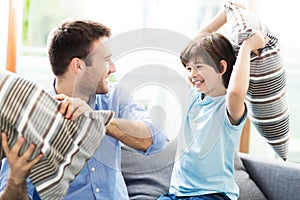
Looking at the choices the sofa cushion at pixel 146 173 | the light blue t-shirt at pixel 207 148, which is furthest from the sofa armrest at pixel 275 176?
the light blue t-shirt at pixel 207 148

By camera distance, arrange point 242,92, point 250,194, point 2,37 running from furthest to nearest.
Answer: point 2,37, point 250,194, point 242,92

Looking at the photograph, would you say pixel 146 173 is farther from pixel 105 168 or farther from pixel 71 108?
pixel 71 108

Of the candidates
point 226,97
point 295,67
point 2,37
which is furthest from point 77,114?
point 295,67

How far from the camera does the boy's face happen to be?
69.6 inches

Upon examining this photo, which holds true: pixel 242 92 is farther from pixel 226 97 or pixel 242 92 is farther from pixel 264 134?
pixel 264 134

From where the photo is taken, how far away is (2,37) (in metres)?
2.89

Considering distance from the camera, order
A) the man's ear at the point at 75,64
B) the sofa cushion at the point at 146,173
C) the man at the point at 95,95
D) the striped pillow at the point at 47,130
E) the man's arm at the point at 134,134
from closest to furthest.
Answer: the striped pillow at the point at 47,130 < the man's arm at the point at 134,134 < the man at the point at 95,95 < the man's ear at the point at 75,64 < the sofa cushion at the point at 146,173

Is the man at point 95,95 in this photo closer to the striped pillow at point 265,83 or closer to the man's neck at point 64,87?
the man's neck at point 64,87

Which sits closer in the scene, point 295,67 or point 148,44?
point 148,44

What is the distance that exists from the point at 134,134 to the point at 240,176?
0.83 m

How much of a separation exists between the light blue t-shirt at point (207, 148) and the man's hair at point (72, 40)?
0.39m

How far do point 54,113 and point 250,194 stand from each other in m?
1.22

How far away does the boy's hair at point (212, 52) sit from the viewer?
5.83ft

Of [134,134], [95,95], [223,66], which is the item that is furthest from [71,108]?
[223,66]
